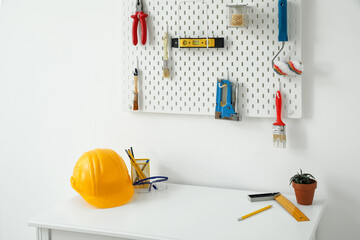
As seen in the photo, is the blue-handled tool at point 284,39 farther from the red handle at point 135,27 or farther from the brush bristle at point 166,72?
the red handle at point 135,27

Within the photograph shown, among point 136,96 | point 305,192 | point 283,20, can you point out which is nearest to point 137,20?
point 136,96

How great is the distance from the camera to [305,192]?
153cm

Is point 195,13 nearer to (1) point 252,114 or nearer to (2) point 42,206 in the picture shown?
(1) point 252,114

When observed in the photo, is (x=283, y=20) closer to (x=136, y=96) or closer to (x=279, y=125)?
(x=279, y=125)

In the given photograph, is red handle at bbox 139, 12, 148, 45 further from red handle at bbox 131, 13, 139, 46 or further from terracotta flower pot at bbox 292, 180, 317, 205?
terracotta flower pot at bbox 292, 180, 317, 205

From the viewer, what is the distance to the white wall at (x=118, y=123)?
5.32ft

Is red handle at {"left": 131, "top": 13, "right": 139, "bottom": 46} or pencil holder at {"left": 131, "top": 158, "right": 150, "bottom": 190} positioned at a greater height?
red handle at {"left": 131, "top": 13, "right": 139, "bottom": 46}

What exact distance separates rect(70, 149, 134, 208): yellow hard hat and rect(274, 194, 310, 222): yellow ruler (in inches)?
23.5

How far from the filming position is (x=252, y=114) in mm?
1711

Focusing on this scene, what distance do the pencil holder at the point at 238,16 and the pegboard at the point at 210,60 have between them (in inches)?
1.9

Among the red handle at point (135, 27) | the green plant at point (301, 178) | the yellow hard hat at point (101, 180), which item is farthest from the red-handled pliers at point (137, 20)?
the green plant at point (301, 178)

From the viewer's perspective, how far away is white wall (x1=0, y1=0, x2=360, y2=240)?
5.32 ft

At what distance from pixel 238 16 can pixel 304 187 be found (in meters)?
0.71

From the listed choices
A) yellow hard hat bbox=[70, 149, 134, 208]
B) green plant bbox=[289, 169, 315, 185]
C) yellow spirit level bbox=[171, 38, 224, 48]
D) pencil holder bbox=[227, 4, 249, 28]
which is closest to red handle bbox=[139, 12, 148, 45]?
yellow spirit level bbox=[171, 38, 224, 48]
